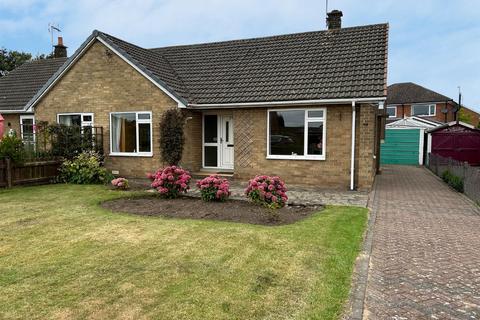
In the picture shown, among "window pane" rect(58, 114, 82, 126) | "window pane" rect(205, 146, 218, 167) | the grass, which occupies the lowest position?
the grass

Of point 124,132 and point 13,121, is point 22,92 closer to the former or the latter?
point 13,121

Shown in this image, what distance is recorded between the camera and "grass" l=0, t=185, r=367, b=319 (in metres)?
4.03

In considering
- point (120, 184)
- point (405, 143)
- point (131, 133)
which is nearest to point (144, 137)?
point (131, 133)

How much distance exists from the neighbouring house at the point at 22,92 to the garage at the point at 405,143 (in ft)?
74.7

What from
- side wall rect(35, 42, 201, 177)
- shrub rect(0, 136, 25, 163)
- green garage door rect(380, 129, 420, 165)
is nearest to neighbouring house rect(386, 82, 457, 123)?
green garage door rect(380, 129, 420, 165)

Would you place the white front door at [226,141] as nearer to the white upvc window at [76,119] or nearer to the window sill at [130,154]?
the window sill at [130,154]

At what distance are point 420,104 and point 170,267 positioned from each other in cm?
5025

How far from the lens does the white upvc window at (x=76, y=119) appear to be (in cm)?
1600

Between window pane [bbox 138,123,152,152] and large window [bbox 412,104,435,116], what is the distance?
42.9 metres

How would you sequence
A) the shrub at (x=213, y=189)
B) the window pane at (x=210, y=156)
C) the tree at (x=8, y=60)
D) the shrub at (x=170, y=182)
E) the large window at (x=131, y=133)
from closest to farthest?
the shrub at (x=213, y=189), the shrub at (x=170, y=182), the large window at (x=131, y=133), the window pane at (x=210, y=156), the tree at (x=8, y=60)

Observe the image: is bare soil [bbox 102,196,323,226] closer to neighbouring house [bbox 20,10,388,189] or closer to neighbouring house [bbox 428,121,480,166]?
neighbouring house [bbox 20,10,388,189]

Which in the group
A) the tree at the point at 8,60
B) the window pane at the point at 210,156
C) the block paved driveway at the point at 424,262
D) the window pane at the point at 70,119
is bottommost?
the block paved driveway at the point at 424,262

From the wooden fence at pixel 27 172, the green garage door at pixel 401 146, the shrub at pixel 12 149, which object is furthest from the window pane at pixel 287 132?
the green garage door at pixel 401 146

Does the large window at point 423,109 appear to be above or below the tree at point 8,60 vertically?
below
